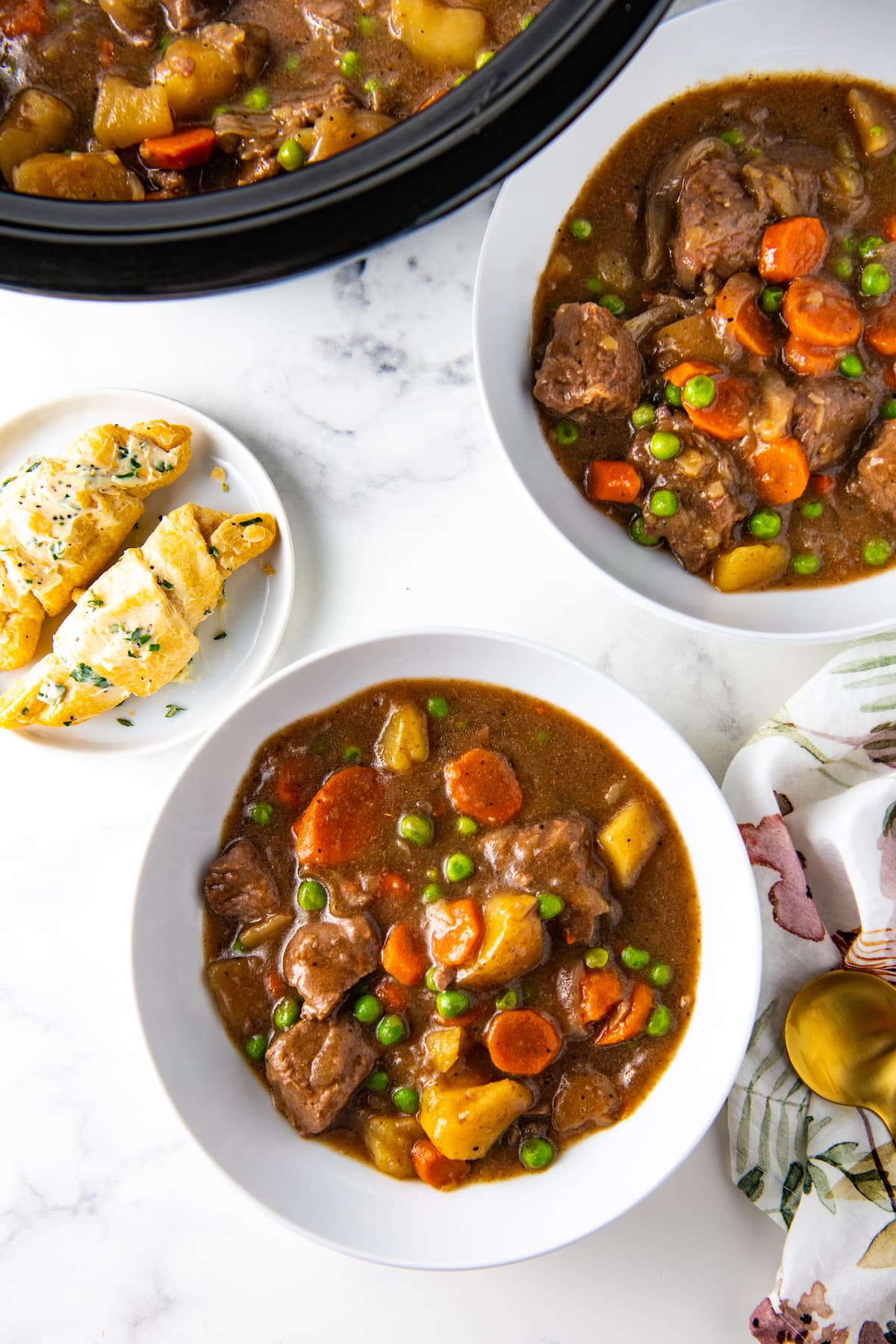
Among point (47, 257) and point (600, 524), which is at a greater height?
point (47, 257)

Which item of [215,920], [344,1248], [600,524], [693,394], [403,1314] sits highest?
[693,394]

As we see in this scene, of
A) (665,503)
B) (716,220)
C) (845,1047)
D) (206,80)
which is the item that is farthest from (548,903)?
(206,80)

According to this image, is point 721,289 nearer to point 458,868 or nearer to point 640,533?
point 640,533

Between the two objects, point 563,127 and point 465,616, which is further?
point 465,616

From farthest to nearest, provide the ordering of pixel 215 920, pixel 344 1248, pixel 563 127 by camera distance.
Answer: pixel 215 920
pixel 344 1248
pixel 563 127

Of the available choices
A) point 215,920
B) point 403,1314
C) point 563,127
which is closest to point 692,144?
point 563,127

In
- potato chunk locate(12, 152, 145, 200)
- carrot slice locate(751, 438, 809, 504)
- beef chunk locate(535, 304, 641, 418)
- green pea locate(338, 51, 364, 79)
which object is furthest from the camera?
carrot slice locate(751, 438, 809, 504)

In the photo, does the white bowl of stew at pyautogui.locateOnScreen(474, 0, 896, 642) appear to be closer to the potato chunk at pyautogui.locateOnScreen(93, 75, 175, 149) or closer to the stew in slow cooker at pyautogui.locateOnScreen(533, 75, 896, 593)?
the stew in slow cooker at pyautogui.locateOnScreen(533, 75, 896, 593)

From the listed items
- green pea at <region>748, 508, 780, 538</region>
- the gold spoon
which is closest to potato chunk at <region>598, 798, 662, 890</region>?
the gold spoon

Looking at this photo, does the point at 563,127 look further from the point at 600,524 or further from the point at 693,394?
the point at 600,524
